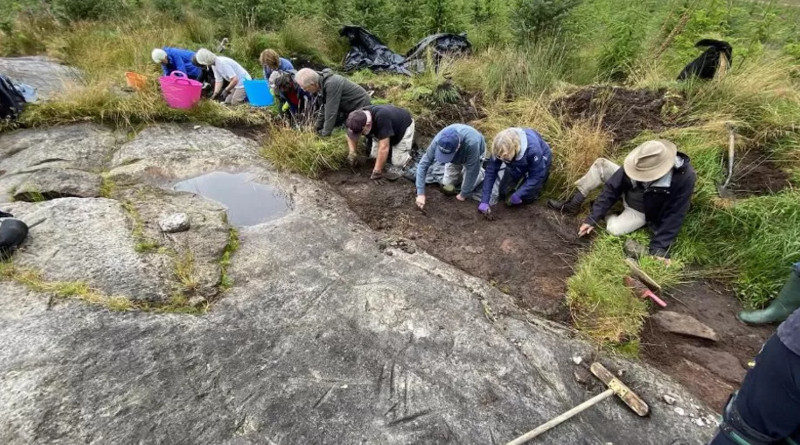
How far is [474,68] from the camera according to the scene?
6.28 m

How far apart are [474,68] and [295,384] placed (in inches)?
220

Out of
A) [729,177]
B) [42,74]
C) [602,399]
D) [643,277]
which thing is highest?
[729,177]

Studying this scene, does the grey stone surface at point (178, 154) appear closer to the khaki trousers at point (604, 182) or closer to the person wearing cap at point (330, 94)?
the person wearing cap at point (330, 94)

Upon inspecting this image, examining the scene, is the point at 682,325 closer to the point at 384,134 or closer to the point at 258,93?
the point at 384,134

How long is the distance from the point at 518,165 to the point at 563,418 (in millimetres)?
2429

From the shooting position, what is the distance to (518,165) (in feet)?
12.9

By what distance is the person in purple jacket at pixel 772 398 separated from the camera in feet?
4.41

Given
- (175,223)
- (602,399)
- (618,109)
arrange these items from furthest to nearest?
(618,109) < (175,223) < (602,399)

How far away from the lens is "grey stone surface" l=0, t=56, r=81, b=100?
5641mm

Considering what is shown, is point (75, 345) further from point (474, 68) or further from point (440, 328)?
point (474, 68)

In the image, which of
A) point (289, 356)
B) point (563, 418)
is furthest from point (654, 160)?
point (289, 356)

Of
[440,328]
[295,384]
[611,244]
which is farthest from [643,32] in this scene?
[295,384]

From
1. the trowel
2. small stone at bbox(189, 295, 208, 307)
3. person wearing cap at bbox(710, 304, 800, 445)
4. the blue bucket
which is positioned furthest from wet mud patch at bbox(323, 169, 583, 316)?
the blue bucket

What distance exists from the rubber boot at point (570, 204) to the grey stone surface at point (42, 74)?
6512 millimetres
